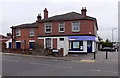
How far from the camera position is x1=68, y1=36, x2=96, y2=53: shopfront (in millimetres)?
28578

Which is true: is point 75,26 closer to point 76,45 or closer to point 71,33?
point 71,33

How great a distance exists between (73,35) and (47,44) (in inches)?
201

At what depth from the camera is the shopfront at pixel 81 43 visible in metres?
28.6

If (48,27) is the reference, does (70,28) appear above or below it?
below

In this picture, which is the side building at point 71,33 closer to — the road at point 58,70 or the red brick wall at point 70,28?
the red brick wall at point 70,28

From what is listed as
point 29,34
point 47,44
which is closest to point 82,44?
point 47,44

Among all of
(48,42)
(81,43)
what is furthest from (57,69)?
(48,42)

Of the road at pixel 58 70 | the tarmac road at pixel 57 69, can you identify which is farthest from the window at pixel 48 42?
the road at pixel 58 70

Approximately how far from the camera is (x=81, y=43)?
28938 millimetres

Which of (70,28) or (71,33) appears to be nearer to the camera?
(71,33)

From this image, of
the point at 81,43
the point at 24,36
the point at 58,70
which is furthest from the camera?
the point at 24,36

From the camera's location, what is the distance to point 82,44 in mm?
28875

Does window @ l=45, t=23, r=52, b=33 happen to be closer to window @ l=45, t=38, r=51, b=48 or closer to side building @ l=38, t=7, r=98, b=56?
side building @ l=38, t=7, r=98, b=56

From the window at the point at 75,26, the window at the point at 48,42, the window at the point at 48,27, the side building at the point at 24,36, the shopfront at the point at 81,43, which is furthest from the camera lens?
the side building at the point at 24,36
